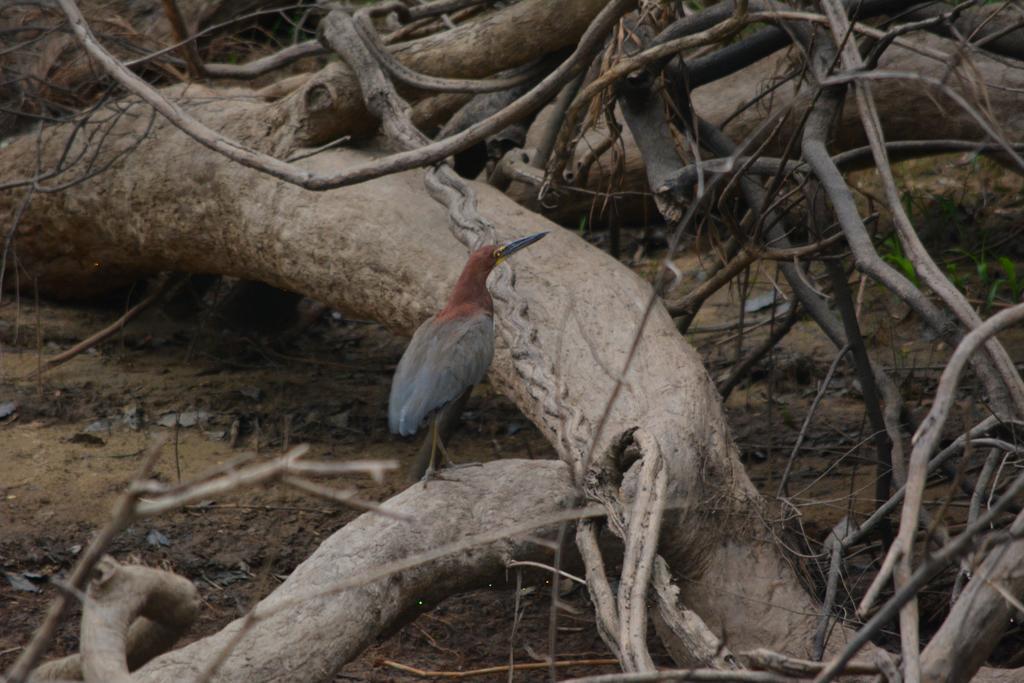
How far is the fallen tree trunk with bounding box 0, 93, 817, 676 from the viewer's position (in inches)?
132

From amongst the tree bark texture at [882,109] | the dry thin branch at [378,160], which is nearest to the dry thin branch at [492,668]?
the dry thin branch at [378,160]

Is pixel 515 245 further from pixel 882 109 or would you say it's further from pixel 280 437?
pixel 882 109

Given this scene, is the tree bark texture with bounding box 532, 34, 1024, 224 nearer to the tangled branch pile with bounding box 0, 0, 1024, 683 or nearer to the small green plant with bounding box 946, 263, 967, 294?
the tangled branch pile with bounding box 0, 0, 1024, 683

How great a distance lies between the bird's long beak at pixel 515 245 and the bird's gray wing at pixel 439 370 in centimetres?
28

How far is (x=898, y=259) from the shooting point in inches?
195

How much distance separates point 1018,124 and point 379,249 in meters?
2.88

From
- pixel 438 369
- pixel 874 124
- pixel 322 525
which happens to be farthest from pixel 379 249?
pixel 874 124

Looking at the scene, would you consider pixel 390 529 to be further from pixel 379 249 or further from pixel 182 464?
pixel 182 464

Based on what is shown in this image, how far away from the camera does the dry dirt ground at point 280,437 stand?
13.7 feet

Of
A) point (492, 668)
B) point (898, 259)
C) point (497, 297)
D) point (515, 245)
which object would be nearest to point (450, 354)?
point (497, 297)

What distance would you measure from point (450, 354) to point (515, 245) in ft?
1.81

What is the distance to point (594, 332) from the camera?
12.4 feet

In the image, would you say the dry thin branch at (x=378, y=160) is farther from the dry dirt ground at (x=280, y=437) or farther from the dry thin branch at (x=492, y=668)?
the dry thin branch at (x=492, y=668)

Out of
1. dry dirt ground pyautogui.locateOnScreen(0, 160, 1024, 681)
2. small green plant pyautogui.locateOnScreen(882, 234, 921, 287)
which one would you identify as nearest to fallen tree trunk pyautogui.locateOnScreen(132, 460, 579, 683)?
dry dirt ground pyautogui.locateOnScreen(0, 160, 1024, 681)
